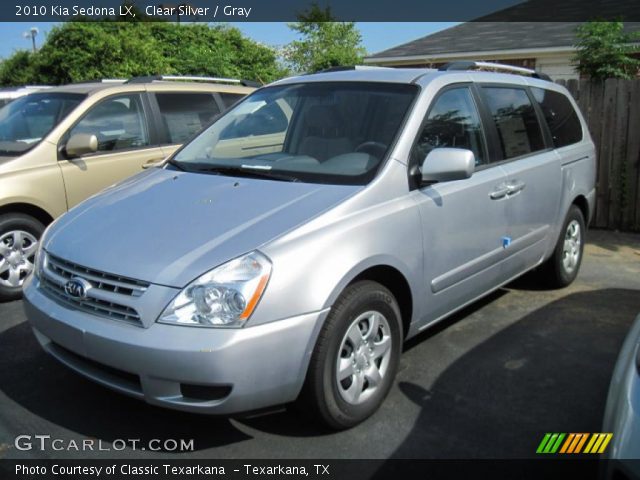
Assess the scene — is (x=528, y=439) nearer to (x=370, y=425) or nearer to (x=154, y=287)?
(x=370, y=425)

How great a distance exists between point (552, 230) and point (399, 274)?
2.19m

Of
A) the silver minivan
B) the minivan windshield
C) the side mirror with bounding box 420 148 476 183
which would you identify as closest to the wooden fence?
the silver minivan

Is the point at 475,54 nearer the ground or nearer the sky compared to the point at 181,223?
nearer the sky

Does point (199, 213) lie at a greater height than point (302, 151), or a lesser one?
lesser

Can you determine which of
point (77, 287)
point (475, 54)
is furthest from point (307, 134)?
point (475, 54)

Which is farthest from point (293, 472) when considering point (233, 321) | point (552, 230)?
point (552, 230)

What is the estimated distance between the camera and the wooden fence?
7.41m

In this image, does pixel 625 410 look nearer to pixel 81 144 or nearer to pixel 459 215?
pixel 459 215

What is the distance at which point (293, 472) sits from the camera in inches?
112

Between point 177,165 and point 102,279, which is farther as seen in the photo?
point 177,165

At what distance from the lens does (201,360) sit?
2578mm

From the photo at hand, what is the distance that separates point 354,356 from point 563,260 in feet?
9.87

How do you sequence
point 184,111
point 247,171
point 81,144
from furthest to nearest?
point 184,111 < point 81,144 < point 247,171

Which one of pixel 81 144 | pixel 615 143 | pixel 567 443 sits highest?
pixel 81 144
